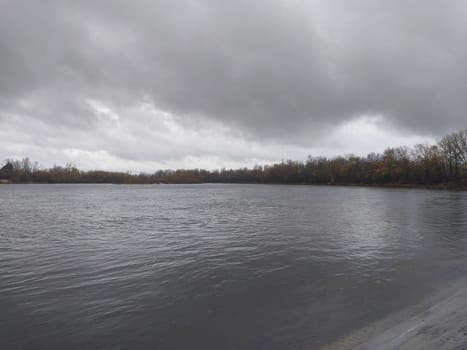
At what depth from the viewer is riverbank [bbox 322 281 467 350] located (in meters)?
6.11

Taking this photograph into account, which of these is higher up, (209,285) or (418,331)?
(418,331)

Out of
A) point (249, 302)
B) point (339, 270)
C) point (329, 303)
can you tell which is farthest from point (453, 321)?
point (249, 302)

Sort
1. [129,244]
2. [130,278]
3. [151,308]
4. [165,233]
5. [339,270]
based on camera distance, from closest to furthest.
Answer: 1. [151,308]
2. [130,278]
3. [339,270]
4. [129,244]
5. [165,233]

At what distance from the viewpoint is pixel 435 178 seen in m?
101

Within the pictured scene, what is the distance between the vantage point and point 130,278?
10797mm

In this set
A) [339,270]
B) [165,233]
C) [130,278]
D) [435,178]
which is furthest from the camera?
[435,178]

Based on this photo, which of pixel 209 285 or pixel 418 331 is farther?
pixel 209 285

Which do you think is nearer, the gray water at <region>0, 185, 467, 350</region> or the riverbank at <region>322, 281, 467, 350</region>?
the riverbank at <region>322, 281, 467, 350</region>

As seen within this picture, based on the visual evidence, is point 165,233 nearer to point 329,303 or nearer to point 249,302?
point 249,302

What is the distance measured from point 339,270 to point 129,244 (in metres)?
12.4

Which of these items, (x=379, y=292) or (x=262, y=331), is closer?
(x=262, y=331)

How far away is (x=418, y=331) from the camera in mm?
6668

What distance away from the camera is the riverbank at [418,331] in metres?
6.11

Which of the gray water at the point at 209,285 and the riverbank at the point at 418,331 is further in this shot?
the gray water at the point at 209,285
